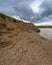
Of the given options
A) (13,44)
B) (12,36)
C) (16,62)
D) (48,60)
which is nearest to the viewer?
(16,62)

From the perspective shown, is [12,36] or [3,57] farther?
[12,36]

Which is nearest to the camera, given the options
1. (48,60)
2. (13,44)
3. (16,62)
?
(16,62)

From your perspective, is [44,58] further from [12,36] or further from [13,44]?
[12,36]

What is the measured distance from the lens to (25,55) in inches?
687

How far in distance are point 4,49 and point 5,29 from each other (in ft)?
15.2

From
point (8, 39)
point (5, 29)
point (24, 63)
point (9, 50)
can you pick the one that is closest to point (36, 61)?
point (24, 63)

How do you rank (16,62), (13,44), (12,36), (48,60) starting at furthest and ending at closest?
1. (12,36)
2. (13,44)
3. (48,60)
4. (16,62)

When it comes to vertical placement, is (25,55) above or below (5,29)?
below

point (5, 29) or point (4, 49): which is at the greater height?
point (5, 29)

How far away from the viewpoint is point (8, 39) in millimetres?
19375

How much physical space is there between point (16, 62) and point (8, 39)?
422cm

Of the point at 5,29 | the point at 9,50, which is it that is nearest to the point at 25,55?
the point at 9,50

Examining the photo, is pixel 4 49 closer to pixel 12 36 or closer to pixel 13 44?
pixel 13 44

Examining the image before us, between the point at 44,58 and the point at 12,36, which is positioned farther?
the point at 12,36
